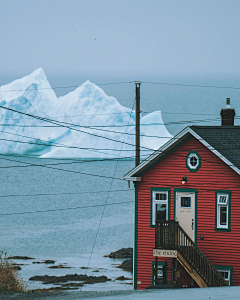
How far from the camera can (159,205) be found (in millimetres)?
27328

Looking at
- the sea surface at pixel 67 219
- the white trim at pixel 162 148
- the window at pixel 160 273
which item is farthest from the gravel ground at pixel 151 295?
the sea surface at pixel 67 219

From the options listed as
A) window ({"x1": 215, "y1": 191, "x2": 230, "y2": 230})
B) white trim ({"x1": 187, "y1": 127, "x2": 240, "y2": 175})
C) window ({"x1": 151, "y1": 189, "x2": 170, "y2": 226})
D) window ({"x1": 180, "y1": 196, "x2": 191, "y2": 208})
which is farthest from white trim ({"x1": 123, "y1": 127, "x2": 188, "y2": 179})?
window ({"x1": 215, "y1": 191, "x2": 230, "y2": 230})

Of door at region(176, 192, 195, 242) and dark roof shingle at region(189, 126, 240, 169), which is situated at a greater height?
dark roof shingle at region(189, 126, 240, 169)

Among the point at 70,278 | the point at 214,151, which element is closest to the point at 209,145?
the point at 214,151

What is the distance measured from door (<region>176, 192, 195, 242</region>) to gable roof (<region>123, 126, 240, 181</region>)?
5.74 ft

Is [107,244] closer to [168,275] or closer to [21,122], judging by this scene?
[168,275]

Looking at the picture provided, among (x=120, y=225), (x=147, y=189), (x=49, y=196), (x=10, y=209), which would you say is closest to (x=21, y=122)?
(x=49, y=196)

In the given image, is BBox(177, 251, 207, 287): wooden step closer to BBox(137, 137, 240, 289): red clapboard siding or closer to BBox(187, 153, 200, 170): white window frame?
BBox(137, 137, 240, 289): red clapboard siding

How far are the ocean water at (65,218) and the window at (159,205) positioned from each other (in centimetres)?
1483

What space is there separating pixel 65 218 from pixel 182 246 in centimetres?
6798

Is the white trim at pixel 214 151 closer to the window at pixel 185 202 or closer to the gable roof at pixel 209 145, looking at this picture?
the gable roof at pixel 209 145

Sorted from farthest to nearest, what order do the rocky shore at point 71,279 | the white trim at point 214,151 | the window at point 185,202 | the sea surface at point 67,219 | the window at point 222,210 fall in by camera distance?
the sea surface at point 67,219
the rocky shore at point 71,279
the window at point 185,202
the window at point 222,210
the white trim at point 214,151

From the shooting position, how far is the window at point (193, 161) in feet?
87.2

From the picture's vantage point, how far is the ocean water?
61.1 meters
